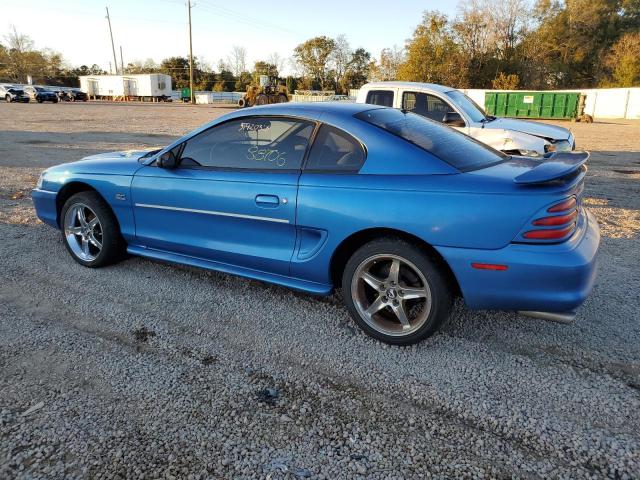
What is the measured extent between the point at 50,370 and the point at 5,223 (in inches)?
151

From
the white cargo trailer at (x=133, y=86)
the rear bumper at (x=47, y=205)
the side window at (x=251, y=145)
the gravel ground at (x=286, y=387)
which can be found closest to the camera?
the gravel ground at (x=286, y=387)

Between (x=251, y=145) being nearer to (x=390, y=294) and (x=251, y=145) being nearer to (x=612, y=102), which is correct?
(x=390, y=294)

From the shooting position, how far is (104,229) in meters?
4.14

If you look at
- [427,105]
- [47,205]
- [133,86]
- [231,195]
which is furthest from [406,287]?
[133,86]

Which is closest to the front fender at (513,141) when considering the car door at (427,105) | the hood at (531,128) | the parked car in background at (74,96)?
the hood at (531,128)

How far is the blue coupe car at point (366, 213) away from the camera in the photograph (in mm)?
2590

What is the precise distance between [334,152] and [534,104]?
105 ft

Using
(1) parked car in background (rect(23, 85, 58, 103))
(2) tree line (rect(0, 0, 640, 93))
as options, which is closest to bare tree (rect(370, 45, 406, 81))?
(2) tree line (rect(0, 0, 640, 93))

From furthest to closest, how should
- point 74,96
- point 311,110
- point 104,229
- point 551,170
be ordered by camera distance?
1. point 74,96
2. point 104,229
3. point 311,110
4. point 551,170

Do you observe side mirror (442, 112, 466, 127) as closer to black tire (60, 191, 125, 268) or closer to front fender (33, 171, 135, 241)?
front fender (33, 171, 135, 241)

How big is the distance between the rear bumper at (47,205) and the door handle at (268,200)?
2376 millimetres

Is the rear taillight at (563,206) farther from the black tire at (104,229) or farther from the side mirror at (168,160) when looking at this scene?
the black tire at (104,229)

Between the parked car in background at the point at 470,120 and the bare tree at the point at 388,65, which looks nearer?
the parked car in background at the point at 470,120

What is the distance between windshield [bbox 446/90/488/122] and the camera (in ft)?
25.2
